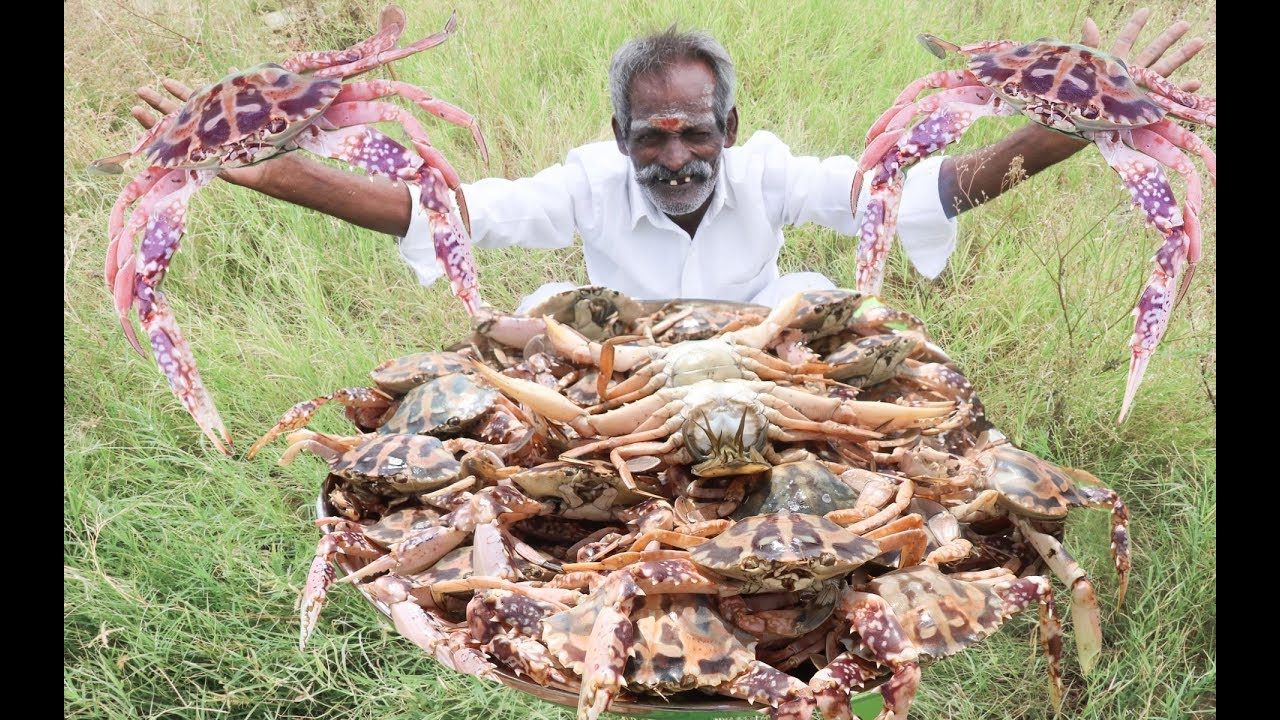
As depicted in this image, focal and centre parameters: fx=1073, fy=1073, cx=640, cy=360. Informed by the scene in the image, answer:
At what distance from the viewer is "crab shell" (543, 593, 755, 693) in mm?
1904

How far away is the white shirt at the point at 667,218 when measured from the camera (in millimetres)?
Result: 4262

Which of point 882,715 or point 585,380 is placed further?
point 585,380

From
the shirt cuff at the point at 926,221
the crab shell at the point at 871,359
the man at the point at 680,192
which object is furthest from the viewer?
the shirt cuff at the point at 926,221

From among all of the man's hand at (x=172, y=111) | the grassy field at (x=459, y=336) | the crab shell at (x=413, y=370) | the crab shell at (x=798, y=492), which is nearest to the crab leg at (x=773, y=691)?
the crab shell at (x=798, y=492)

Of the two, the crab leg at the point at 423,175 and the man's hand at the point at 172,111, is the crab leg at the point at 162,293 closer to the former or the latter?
the man's hand at the point at 172,111

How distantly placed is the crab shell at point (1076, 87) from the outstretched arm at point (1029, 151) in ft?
0.84

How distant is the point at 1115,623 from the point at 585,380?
203 centimetres

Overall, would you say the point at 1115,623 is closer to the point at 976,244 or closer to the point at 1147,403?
the point at 1147,403

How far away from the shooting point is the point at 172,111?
8.39 ft

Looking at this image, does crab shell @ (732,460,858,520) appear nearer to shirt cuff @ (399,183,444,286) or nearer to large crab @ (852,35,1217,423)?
large crab @ (852,35,1217,423)

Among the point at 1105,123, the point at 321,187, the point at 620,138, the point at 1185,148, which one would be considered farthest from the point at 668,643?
the point at 620,138

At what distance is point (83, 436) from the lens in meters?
4.18

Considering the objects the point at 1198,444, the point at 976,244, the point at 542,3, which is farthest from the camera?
the point at 542,3

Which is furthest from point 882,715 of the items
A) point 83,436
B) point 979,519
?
point 83,436
